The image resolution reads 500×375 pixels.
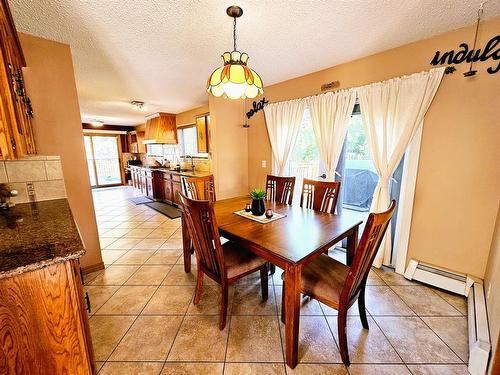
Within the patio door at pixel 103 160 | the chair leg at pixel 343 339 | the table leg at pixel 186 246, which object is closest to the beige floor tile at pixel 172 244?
the table leg at pixel 186 246

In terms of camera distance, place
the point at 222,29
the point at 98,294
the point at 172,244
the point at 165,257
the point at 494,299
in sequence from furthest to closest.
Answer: the point at 172,244 < the point at 165,257 < the point at 98,294 < the point at 222,29 < the point at 494,299

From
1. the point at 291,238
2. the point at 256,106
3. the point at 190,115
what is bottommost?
Answer: the point at 291,238

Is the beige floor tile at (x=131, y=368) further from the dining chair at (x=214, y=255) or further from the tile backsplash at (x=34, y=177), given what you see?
the tile backsplash at (x=34, y=177)

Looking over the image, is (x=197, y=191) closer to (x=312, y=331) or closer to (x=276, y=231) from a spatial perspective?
(x=276, y=231)

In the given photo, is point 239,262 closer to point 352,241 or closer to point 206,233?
point 206,233

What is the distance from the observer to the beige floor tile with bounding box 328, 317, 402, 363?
1375 millimetres

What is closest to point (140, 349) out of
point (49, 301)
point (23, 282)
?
point (49, 301)

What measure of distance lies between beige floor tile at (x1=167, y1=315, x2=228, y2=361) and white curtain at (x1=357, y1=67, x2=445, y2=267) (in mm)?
1952

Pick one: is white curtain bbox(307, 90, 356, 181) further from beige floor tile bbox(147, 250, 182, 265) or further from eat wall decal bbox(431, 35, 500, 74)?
beige floor tile bbox(147, 250, 182, 265)

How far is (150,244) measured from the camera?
122 inches

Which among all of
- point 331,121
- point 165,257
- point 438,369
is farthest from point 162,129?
point 438,369

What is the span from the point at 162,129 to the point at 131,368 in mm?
5273

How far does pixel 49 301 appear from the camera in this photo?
913mm

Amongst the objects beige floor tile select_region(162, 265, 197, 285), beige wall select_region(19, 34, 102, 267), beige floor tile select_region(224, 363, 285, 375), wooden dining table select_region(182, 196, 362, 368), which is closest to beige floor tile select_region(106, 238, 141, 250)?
beige wall select_region(19, 34, 102, 267)
